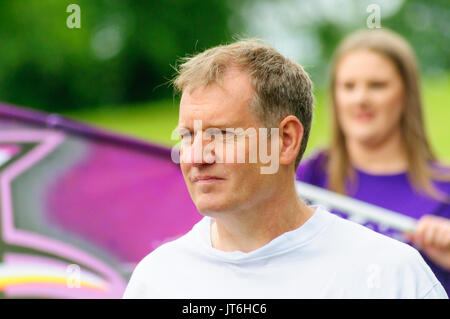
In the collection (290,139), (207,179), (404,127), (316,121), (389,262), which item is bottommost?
(389,262)

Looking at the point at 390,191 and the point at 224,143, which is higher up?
the point at 390,191

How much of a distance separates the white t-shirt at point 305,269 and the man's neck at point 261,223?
4 centimetres

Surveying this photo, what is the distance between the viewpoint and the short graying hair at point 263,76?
1.96m

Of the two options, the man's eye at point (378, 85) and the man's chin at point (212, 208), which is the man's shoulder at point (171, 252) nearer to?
the man's chin at point (212, 208)

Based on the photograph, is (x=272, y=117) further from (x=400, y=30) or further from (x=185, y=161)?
(x=400, y=30)

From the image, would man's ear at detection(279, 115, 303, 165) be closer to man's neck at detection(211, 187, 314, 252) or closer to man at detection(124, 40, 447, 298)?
man at detection(124, 40, 447, 298)

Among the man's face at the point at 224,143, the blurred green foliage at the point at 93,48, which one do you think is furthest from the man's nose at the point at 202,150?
the blurred green foliage at the point at 93,48

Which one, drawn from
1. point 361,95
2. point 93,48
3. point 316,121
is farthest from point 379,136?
point 93,48

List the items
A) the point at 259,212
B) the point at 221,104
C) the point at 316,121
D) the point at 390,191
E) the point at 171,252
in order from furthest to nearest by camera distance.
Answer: the point at 316,121, the point at 390,191, the point at 171,252, the point at 259,212, the point at 221,104

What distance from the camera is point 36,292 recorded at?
330 centimetres

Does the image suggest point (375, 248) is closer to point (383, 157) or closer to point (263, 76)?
point (263, 76)

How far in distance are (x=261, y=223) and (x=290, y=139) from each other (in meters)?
0.26

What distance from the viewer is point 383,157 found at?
3643mm

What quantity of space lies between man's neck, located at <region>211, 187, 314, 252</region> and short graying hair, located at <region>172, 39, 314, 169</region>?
24 centimetres
